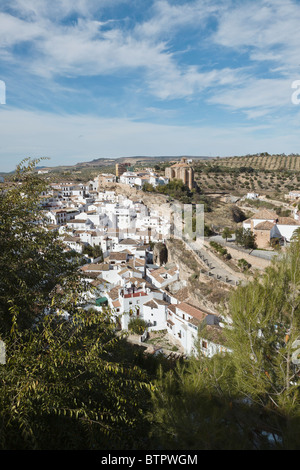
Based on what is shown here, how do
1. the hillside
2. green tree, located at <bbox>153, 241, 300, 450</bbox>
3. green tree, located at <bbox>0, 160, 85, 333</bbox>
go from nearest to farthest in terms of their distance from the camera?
green tree, located at <bbox>153, 241, 300, 450</bbox> < green tree, located at <bbox>0, 160, 85, 333</bbox> < the hillside

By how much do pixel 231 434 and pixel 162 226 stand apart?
24.3 m

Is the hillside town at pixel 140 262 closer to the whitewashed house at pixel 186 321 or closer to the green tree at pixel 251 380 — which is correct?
the whitewashed house at pixel 186 321

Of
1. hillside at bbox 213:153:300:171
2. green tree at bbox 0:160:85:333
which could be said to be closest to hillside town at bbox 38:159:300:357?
green tree at bbox 0:160:85:333

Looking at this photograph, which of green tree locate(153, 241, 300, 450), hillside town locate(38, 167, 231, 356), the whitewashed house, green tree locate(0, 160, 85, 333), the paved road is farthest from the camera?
the paved road

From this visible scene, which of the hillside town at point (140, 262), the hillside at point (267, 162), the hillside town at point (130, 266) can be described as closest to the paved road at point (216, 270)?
the hillside town at point (140, 262)

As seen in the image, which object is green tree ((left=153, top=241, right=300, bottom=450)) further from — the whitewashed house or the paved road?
the paved road

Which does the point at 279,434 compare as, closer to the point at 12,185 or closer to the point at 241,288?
the point at 241,288

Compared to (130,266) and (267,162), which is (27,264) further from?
(267,162)

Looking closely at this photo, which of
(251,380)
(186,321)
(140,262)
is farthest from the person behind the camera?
(140,262)

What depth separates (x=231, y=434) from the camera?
2139mm

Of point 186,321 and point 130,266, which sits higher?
point 130,266

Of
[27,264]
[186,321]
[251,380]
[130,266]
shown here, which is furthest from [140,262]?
[27,264]

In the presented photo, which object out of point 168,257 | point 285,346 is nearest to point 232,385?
point 285,346

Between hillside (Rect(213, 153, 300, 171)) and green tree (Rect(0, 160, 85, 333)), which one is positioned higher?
hillside (Rect(213, 153, 300, 171))
